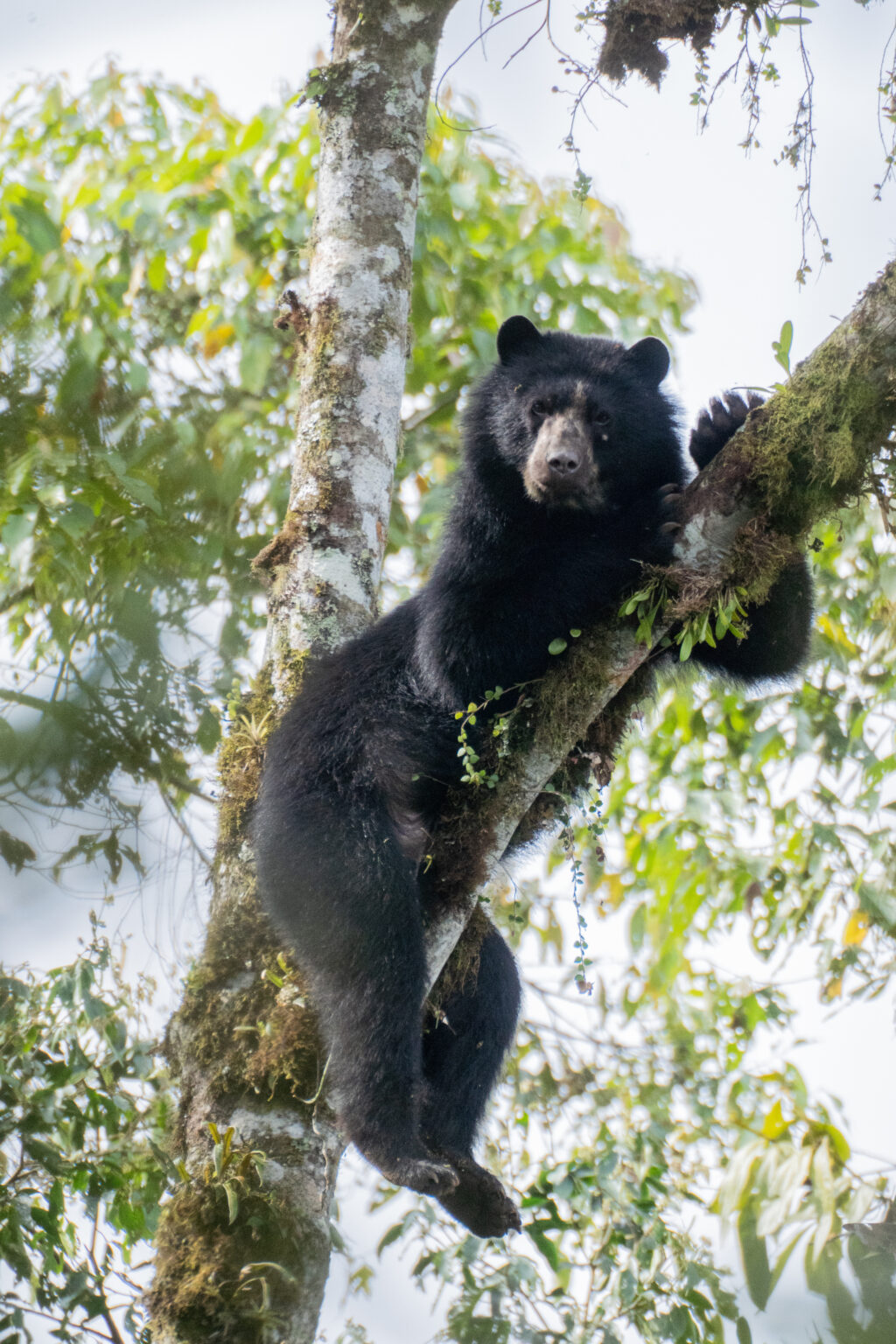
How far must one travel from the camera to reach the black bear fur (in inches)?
100

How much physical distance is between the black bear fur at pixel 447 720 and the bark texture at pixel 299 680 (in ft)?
0.32

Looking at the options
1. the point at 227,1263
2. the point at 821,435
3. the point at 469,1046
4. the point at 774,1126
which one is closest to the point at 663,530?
the point at 821,435

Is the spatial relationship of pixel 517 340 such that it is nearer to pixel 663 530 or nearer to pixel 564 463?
pixel 564 463

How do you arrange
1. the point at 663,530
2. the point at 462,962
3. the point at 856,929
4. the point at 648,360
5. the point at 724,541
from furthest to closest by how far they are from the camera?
the point at 856,929
the point at 648,360
the point at 462,962
the point at 663,530
the point at 724,541

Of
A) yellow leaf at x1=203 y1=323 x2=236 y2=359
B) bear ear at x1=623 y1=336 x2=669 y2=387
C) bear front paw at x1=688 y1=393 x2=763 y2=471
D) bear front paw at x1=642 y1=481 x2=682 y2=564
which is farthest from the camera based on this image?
yellow leaf at x1=203 y1=323 x2=236 y2=359

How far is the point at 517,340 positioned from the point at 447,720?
147 cm

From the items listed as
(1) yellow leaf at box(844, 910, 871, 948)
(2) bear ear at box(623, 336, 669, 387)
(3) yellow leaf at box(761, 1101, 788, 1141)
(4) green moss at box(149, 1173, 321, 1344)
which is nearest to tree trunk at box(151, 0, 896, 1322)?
(4) green moss at box(149, 1173, 321, 1344)

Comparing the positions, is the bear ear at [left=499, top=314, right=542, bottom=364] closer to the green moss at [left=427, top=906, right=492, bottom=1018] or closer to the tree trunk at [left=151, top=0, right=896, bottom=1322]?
the tree trunk at [left=151, top=0, right=896, bottom=1322]

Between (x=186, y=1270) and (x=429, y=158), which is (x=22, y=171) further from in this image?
(x=429, y=158)

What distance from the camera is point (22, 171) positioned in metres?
1.74

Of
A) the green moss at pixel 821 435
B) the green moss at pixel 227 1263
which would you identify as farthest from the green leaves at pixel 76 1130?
the green moss at pixel 821 435

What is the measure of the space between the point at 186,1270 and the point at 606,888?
3631 mm

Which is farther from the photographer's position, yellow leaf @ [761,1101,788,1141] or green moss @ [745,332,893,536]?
yellow leaf @ [761,1101,788,1141]

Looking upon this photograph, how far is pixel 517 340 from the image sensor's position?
3742 mm
